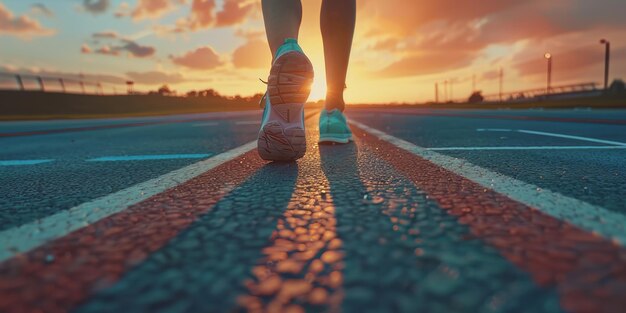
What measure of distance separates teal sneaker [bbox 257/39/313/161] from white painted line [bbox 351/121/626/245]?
754 mm

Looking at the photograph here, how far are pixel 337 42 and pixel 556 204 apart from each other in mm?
2357

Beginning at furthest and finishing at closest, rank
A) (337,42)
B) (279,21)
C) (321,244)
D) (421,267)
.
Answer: (337,42) < (279,21) < (321,244) < (421,267)

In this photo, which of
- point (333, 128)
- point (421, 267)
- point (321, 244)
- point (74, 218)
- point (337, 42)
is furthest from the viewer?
point (337, 42)

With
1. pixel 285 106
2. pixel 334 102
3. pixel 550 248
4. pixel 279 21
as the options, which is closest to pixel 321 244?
pixel 550 248

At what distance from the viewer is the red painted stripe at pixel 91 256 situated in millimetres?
606

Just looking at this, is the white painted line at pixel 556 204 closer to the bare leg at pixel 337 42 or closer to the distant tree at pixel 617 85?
the bare leg at pixel 337 42

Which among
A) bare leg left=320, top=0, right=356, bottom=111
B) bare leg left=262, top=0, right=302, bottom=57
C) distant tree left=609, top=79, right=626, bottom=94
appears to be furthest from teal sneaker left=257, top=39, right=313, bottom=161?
distant tree left=609, top=79, right=626, bottom=94

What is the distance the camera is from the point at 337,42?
124 inches

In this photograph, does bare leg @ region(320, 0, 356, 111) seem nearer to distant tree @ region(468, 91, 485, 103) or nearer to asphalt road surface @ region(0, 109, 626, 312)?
asphalt road surface @ region(0, 109, 626, 312)

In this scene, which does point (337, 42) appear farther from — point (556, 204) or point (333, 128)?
point (556, 204)

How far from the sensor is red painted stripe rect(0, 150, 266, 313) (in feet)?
1.99

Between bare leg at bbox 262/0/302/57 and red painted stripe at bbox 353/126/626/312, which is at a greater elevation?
bare leg at bbox 262/0/302/57

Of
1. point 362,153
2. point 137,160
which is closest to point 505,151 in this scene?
point 362,153

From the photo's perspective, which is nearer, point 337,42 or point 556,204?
point 556,204
